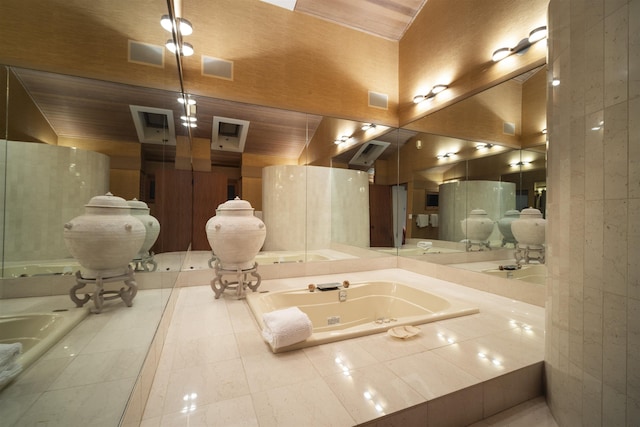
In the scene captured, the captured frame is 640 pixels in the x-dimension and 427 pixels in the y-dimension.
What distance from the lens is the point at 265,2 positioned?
314 centimetres

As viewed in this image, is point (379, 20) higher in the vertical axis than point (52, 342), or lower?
higher

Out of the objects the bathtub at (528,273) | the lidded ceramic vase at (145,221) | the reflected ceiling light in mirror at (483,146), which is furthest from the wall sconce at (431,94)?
the lidded ceramic vase at (145,221)

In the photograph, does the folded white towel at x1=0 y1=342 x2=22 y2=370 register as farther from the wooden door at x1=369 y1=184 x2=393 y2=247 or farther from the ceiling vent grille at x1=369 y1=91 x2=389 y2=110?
the ceiling vent grille at x1=369 y1=91 x2=389 y2=110

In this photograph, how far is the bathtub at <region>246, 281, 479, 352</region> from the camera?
2.14 m

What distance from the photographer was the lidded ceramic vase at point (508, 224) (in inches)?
89.4

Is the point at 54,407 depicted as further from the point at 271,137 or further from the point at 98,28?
the point at 271,137

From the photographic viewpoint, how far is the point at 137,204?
981 mm

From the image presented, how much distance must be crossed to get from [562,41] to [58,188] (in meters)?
2.04

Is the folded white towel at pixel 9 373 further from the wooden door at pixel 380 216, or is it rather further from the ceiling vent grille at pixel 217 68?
the wooden door at pixel 380 216

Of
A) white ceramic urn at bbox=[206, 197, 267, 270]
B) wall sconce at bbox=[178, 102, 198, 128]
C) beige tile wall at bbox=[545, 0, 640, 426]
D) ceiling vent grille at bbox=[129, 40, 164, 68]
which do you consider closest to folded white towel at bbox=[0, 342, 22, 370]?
ceiling vent grille at bbox=[129, 40, 164, 68]

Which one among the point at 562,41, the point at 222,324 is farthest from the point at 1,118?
the point at 562,41

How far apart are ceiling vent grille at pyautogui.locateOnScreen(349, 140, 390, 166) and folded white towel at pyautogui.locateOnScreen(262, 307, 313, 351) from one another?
2.47 meters

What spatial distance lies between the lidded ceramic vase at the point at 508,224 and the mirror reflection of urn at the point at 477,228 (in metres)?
0.14

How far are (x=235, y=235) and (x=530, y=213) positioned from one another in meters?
2.47
